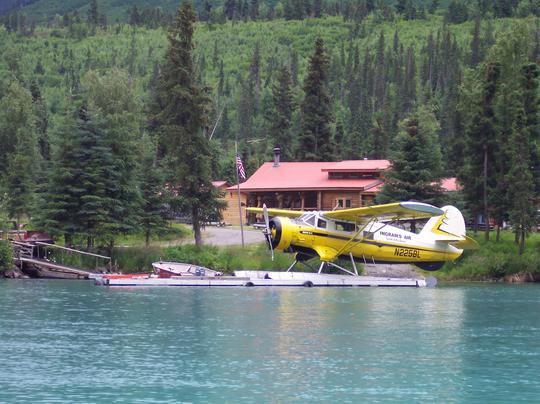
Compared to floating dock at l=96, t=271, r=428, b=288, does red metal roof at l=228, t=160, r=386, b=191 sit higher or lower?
higher

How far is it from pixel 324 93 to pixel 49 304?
4065cm

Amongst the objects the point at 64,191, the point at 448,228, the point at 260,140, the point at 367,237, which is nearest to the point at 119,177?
the point at 64,191

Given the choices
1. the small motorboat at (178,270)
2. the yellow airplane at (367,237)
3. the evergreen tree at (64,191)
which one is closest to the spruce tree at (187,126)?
the evergreen tree at (64,191)

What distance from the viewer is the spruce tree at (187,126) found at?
167 feet

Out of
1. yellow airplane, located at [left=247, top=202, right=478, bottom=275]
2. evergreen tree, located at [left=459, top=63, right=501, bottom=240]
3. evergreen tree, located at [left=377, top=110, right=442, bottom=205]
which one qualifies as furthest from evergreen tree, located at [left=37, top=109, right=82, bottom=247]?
evergreen tree, located at [left=459, top=63, right=501, bottom=240]

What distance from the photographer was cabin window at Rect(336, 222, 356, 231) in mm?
42844

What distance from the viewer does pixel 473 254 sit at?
4975 centimetres

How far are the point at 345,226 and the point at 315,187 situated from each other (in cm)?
1929

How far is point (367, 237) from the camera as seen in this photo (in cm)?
4306

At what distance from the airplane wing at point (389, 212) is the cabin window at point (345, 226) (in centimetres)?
30

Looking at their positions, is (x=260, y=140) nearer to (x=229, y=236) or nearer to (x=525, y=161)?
(x=229, y=236)

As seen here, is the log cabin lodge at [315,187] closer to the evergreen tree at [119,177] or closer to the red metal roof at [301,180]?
the red metal roof at [301,180]

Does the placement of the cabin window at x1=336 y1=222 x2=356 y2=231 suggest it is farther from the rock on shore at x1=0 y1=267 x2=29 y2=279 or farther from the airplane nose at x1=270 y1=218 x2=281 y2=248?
the rock on shore at x1=0 y1=267 x2=29 y2=279

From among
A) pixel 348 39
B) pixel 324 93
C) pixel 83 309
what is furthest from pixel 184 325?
pixel 348 39
